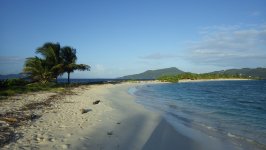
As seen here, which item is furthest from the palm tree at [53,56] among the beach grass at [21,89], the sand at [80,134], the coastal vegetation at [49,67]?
the sand at [80,134]

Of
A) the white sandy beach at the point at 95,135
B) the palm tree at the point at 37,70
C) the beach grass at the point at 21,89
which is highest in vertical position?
the palm tree at the point at 37,70

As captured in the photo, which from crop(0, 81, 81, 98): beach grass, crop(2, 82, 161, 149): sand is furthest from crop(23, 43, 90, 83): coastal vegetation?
crop(2, 82, 161, 149): sand

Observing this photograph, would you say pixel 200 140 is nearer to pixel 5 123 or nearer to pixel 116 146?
pixel 116 146

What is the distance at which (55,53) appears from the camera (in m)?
46.3

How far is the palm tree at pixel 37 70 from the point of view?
40875 millimetres

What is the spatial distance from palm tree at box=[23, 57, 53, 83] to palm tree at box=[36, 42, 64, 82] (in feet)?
4.22

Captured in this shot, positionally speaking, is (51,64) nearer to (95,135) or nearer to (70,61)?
(70,61)

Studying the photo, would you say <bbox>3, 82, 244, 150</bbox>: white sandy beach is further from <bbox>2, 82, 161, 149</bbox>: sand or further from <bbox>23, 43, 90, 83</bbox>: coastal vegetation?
<bbox>23, 43, 90, 83</bbox>: coastal vegetation

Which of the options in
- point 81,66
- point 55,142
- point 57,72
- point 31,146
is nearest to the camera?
point 31,146

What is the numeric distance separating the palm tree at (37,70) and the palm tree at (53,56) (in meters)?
1.29

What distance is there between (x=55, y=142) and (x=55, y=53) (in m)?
39.5

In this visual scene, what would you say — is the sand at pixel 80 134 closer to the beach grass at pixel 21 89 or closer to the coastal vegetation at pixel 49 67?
the beach grass at pixel 21 89

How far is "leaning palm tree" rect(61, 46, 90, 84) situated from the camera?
156 feet

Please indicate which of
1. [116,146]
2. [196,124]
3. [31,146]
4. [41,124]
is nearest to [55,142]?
[31,146]
